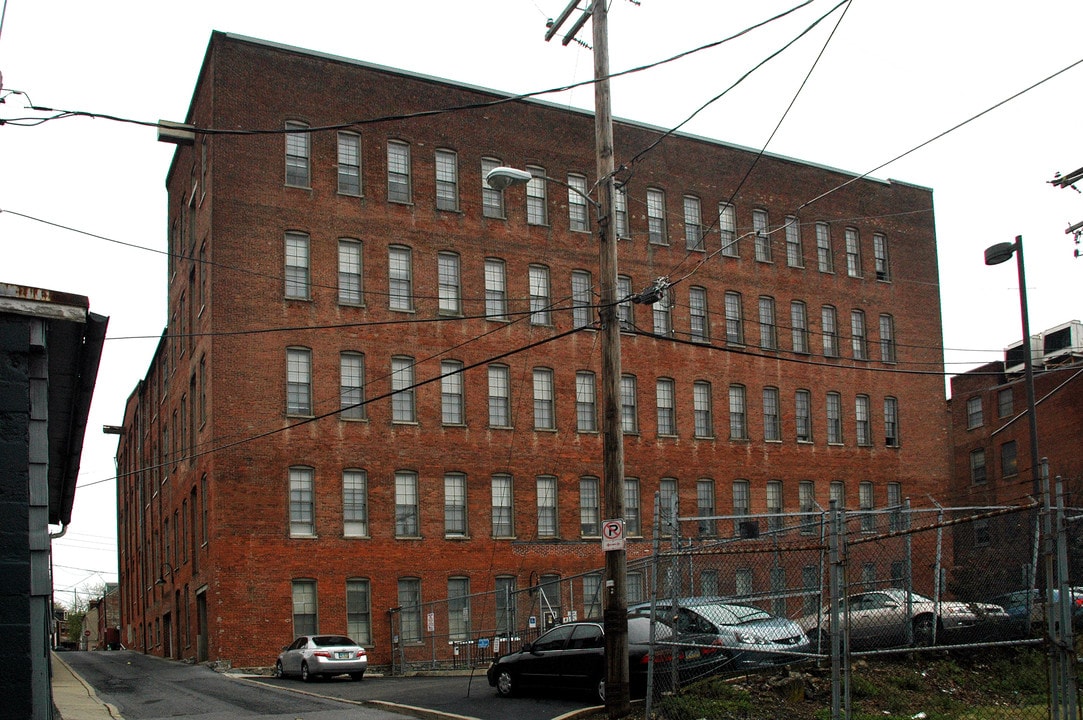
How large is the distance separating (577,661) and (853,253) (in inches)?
1483

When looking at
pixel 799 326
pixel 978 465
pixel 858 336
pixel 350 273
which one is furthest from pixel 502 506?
pixel 978 465

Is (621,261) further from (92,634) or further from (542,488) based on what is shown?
(92,634)

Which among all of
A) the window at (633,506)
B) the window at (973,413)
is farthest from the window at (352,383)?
the window at (973,413)

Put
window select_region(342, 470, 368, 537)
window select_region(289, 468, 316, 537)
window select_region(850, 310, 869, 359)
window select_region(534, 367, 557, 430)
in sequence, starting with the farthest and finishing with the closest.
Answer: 1. window select_region(850, 310, 869, 359)
2. window select_region(534, 367, 557, 430)
3. window select_region(342, 470, 368, 537)
4. window select_region(289, 468, 316, 537)

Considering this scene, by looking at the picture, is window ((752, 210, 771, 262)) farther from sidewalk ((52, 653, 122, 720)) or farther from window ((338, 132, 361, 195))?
sidewalk ((52, 653, 122, 720))

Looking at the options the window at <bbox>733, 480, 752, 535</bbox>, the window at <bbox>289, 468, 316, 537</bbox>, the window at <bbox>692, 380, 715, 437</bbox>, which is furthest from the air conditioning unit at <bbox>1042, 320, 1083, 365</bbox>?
the window at <bbox>289, 468, 316, 537</bbox>

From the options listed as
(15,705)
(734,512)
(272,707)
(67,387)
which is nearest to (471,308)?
(734,512)

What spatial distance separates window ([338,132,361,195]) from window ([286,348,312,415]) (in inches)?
246

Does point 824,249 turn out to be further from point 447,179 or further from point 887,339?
point 447,179

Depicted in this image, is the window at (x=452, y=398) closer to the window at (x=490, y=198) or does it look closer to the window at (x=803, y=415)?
the window at (x=490, y=198)

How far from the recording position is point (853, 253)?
2119 inches

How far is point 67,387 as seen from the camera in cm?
1163

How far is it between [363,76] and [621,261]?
485 inches

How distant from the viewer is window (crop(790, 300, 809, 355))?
51.2 metres
